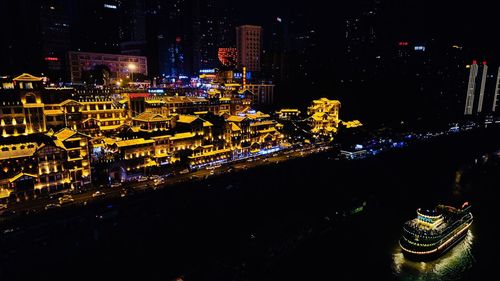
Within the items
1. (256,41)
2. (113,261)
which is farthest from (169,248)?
(256,41)

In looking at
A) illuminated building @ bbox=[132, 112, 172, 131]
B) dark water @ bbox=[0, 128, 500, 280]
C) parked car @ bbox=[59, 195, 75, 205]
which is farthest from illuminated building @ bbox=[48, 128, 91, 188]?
illuminated building @ bbox=[132, 112, 172, 131]

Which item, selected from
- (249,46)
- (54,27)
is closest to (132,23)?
(54,27)

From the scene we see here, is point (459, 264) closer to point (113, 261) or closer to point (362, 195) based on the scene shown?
point (362, 195)

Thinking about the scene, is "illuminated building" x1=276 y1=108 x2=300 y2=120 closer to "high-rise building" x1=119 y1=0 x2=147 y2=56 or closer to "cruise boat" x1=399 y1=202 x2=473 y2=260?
"cruise boat" x1=399 y1=202 x2=473 y2=260

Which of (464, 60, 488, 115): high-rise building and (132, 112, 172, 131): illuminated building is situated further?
(464, 60, 488, 115): high-rise building

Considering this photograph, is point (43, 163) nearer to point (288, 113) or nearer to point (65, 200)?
point (65, 200)

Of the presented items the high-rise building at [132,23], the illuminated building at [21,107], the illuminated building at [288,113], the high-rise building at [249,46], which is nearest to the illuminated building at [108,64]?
the high-rise building at [132,23]
